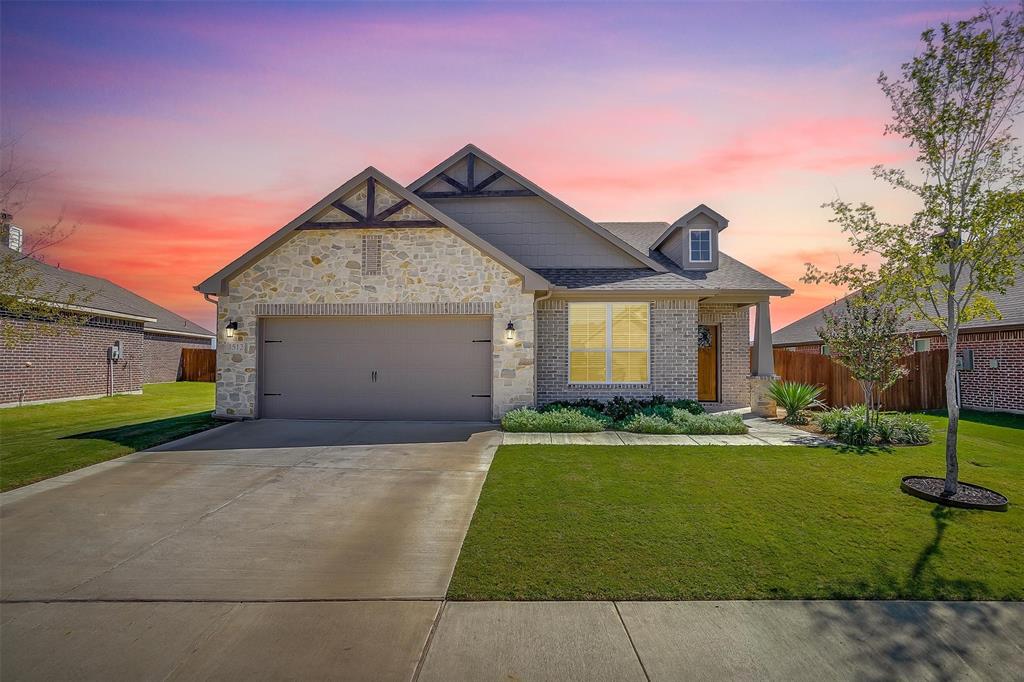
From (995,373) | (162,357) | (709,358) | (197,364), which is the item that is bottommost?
(197,364)

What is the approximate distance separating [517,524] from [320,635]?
8.12ft

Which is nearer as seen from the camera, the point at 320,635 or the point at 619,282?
the point at 320,635

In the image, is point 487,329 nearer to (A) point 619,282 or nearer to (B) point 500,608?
(A) point 619,282

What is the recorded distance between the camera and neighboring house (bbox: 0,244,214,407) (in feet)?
49.8

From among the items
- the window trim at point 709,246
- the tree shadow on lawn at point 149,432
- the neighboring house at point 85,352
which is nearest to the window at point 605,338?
the window trim at point 709,246

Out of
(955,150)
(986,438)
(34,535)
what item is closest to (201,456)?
(34,535)

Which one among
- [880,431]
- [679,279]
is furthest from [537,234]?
[880,431]

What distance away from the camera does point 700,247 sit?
14.7 metres

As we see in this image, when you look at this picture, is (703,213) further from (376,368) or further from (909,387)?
(376,368)

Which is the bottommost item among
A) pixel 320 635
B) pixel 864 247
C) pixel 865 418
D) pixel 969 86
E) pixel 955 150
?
pixel 320 635

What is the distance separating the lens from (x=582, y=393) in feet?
42.4

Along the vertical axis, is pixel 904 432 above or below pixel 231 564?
above

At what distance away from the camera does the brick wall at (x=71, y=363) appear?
15102mm

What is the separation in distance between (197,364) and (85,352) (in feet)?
32.3
